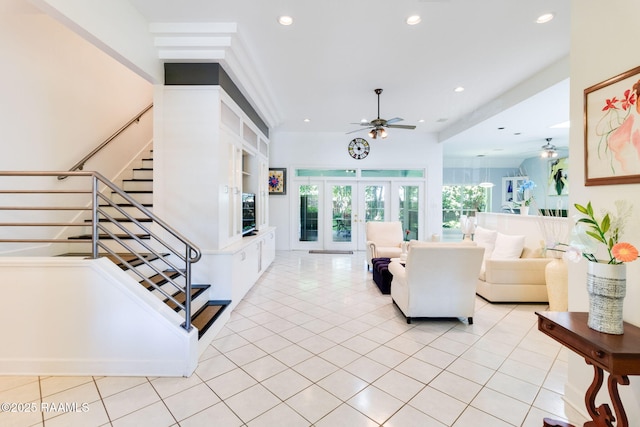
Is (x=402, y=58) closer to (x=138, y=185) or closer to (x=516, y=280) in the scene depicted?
(x=516, y=280)

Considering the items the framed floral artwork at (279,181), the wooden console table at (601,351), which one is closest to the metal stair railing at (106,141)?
the framed floral artwork at (279,181)

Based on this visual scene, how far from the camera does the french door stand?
25.8 feet

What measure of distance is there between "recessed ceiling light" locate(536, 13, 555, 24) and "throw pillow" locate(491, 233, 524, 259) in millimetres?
2849

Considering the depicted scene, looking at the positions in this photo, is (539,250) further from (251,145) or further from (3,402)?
(3,402)

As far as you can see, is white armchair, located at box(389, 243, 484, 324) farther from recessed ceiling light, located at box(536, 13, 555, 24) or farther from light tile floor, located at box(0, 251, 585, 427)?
recessed ceiling light, located at box(536, 13, 555, 24)

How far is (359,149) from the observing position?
779cm

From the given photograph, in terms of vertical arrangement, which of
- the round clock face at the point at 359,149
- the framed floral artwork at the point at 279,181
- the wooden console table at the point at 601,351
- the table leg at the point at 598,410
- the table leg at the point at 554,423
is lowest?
the table leg at the point at 554,423

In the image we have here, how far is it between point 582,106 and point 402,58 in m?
2.46

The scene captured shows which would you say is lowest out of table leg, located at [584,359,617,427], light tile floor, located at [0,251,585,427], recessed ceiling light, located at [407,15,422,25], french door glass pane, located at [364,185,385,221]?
light tile floor, located at [0,251,585,427]

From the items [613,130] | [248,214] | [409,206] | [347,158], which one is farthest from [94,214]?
[409,206]

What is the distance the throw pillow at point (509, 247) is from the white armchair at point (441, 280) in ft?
5.38

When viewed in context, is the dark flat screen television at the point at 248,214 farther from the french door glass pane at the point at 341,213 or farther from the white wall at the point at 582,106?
the white wall at the point at 582,106

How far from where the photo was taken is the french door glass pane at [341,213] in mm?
7918

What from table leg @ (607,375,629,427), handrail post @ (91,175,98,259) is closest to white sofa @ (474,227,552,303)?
table leg @ (607,375,629,427)
